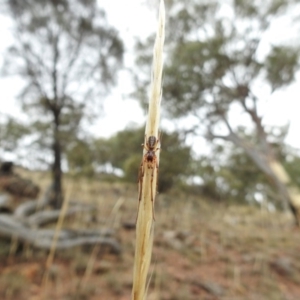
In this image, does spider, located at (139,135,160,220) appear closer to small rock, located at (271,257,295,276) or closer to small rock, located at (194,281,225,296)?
small rock, located at (194,281,225,296)

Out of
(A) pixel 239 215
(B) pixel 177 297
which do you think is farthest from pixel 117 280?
(A) pixel 239 215

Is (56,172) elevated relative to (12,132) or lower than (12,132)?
lower

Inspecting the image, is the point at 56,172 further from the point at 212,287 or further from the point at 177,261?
the point at 212,287

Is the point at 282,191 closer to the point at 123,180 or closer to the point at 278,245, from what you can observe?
the point at 278,245

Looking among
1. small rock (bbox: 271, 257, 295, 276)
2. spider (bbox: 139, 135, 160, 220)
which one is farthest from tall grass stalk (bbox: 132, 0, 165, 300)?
small rock (bbox: 271, 257, 295, 276)

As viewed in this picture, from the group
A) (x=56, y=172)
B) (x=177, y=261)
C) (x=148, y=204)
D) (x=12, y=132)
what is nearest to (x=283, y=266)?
(x=177, y=261)

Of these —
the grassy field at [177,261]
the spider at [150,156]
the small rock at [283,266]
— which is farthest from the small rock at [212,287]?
the spider at [150,156]
